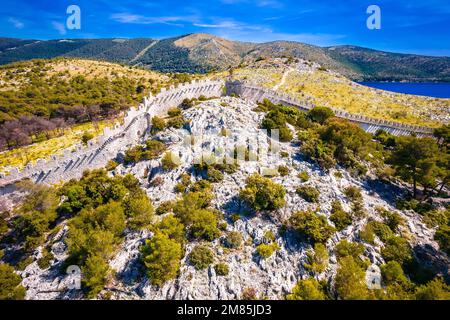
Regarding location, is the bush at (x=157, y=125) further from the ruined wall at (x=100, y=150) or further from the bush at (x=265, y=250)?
the bush at (x=265, y=250)

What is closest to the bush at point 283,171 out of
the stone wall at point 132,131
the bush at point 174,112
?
the bush at point 174,112

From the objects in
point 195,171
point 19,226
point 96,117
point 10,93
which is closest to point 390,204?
point 195,171

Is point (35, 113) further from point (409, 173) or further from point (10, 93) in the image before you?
point (409, 173)

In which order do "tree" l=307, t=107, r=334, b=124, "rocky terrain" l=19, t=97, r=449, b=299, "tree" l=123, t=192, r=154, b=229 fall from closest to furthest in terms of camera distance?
"rocky terrain" l=19, t=97, r=449, b=299
"tree" l=123, t=192, r=154, b=229
"tree" l=307, t=107, r=334, b=124

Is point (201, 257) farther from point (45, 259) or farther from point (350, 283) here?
point (45, 259)

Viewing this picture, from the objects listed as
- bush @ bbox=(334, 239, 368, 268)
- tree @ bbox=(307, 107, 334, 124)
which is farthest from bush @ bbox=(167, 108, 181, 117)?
bush @ bbox=(334, 239, 368, 268)

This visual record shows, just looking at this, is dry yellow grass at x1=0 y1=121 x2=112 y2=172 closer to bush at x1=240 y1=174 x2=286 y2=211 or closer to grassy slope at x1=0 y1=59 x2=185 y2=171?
grassy slope at x1=0 y1=59 x2=185 y2=171
